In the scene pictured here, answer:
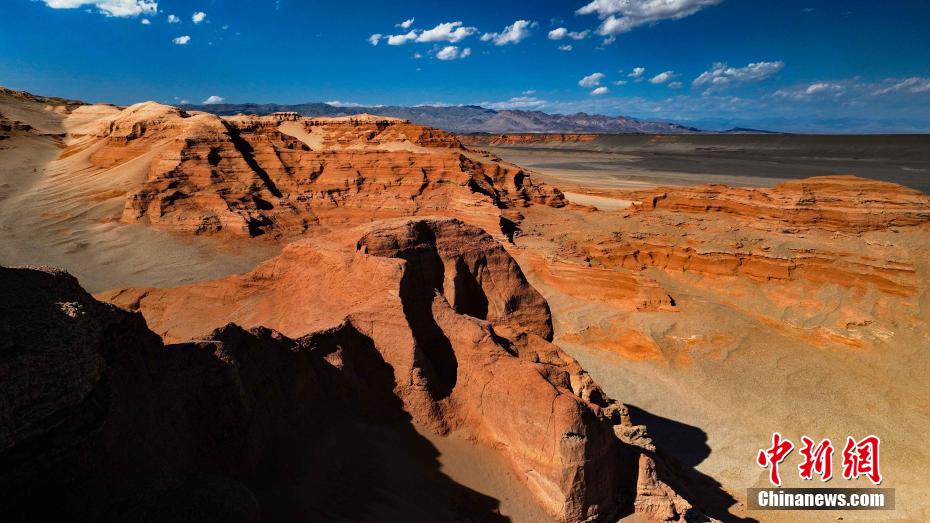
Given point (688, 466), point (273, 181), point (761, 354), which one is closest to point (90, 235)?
point (273, 181)

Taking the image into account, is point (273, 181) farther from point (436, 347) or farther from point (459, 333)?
point (459, 333)

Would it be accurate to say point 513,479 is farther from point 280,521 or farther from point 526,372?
point 280,521

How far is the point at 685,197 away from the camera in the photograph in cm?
3219

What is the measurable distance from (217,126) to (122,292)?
24595 mm

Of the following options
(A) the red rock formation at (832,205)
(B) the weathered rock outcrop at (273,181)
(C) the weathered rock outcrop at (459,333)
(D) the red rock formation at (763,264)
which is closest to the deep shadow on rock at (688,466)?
(C) the weathered rock outcrop at (459,333)

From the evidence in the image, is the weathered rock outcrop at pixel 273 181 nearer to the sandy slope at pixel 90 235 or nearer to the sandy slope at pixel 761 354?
the sandy slope at pixel 90 235

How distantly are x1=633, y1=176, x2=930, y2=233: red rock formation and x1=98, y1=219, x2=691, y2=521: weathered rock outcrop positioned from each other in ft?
60.0

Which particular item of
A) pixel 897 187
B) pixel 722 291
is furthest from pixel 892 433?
pixel 897 187

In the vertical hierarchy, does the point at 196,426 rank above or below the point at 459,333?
below

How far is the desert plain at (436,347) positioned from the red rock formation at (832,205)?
156 millimetres

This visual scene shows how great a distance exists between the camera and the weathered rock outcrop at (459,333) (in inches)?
274

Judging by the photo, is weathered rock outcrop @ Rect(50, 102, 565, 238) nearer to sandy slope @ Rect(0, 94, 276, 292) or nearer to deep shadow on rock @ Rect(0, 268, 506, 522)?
sandy slope @ Rect(0, 94, 276, 292)

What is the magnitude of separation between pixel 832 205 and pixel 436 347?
22895mm

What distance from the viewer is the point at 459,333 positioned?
852 centimetres
